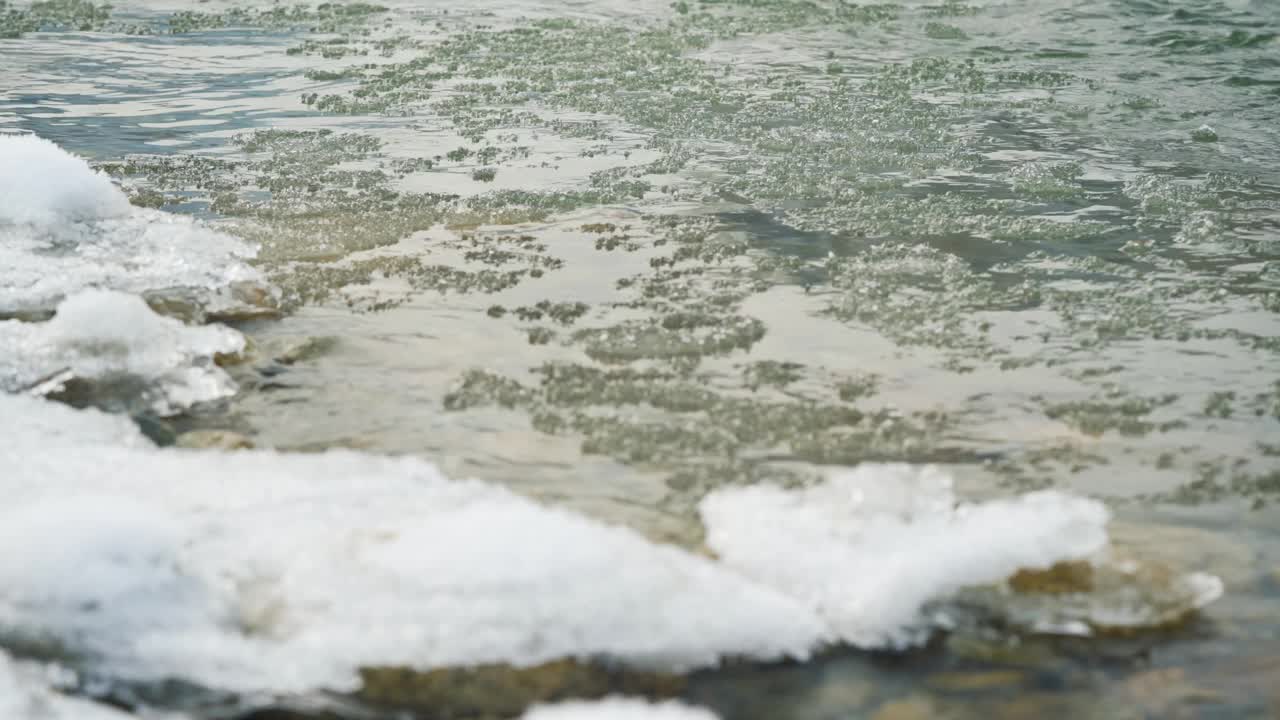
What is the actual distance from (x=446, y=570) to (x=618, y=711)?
2.01 feet

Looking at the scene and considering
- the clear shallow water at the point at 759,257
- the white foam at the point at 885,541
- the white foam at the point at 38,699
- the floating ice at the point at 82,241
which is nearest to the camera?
the white foam at the point at 38,699

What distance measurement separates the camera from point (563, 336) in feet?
16.6

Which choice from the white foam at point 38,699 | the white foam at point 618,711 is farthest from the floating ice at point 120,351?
→ the white foam at point 618,711

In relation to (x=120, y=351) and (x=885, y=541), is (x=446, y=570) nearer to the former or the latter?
(x=885, y=541)

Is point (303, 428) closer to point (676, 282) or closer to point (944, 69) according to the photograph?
point (676, 282)

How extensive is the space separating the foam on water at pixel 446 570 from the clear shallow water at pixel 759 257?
0.60ft

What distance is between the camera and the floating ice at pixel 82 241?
553cm

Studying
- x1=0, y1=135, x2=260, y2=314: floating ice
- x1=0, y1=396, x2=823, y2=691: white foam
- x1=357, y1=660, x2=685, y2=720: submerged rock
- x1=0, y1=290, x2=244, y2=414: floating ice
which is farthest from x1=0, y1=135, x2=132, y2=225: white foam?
x1=357, y1=660, x2=685, y2=720: submerged rock

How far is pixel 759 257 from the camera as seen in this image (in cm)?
591

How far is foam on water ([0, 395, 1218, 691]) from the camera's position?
3035mm

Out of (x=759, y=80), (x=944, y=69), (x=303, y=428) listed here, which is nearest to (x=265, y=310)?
(x=303, y=428)

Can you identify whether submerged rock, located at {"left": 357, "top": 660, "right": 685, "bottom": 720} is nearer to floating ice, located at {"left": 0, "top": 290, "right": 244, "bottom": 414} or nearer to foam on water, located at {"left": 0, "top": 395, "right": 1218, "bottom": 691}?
foam on water, located at {"left": 0, "top": 395, "right": 1218, "bottom": 691}

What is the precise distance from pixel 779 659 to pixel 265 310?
301 cm

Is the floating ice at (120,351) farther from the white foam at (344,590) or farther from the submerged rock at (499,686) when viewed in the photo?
the submerged rock at (499,686)
